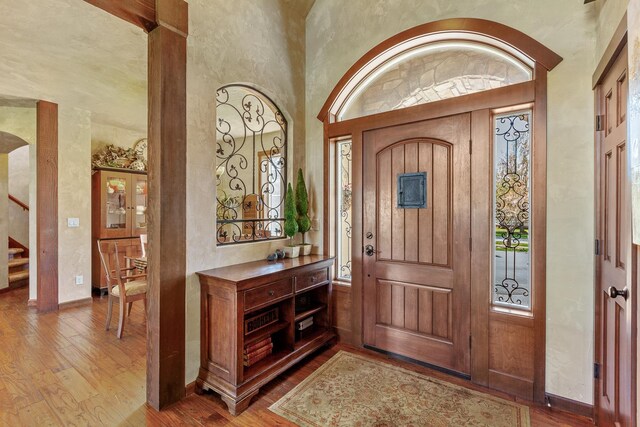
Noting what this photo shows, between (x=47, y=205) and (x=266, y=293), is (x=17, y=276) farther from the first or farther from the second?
(x=266, y=293)

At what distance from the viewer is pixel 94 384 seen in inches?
91.1

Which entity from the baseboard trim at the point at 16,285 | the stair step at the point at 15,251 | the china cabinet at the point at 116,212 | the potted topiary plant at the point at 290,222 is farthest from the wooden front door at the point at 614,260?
the stair step at the point at 15,251

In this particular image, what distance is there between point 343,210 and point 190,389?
212 centimetres

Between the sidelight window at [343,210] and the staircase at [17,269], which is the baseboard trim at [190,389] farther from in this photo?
the staircase at [17,269]

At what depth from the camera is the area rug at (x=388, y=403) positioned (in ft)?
6.40

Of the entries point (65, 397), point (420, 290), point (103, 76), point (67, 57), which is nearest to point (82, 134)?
point (103, 76)

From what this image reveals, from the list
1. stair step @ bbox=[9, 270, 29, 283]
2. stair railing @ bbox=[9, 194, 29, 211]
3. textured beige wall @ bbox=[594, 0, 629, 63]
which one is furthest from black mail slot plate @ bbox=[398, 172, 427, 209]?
stair railing @ bbox=[9, 194, 29, 211]

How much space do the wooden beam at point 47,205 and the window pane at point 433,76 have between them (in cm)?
413

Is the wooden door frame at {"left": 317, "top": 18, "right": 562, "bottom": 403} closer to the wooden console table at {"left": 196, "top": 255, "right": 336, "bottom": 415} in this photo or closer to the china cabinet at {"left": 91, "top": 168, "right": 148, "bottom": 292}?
the wooden console table at {"left": 196, "top": 255, "right": 336, "bottom": 415}

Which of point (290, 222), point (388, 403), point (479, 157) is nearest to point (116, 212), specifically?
point (290, 222)

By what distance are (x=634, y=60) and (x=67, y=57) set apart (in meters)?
4.48

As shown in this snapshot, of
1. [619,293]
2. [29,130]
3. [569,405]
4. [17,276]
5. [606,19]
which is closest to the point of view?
[619,293]

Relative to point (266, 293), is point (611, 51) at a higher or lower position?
higher

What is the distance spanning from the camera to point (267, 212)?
3.26 m
